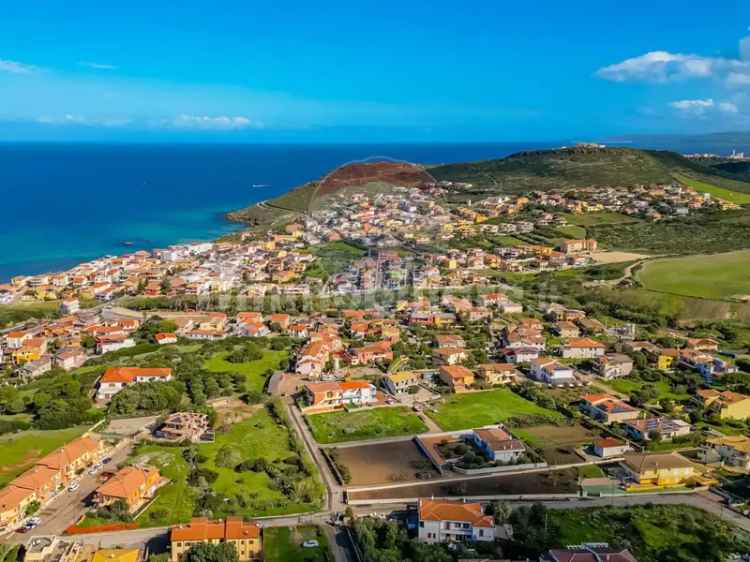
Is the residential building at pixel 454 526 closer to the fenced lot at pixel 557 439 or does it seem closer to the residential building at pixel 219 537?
the residential building at pixel 219 537

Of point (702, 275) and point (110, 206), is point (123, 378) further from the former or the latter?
point (110, 206)

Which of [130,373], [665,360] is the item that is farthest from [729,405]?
[130,373]

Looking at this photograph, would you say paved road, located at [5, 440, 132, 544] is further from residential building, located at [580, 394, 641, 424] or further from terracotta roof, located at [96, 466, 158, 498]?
residential building, located at [580, 394, 641, 424]

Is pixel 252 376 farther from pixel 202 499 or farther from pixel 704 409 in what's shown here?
pixel 704 409

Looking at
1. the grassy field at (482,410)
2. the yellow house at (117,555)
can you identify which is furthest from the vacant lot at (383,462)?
the yellow house at (117,555)

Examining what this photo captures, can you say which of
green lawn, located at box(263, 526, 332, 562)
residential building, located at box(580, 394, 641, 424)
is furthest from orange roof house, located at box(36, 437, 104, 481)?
residential building, located at box(580, 394, 641, 424)

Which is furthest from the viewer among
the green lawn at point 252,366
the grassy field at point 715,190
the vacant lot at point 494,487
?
the grassy field at point 715,190

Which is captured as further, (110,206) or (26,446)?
(110,206)
